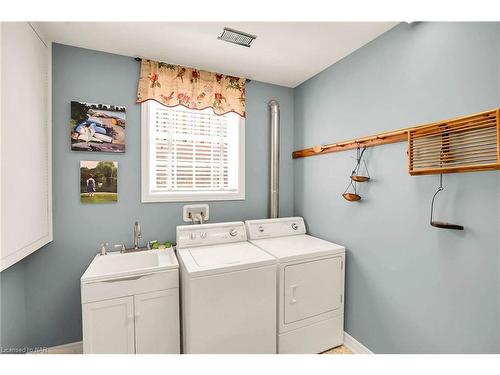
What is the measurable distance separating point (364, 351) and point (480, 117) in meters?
1.87

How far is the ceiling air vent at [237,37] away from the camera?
5.73ft

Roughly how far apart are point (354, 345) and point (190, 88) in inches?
109

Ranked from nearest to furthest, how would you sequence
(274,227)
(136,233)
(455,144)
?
1. (455,144)
2. (136,233)
3. (274,227)

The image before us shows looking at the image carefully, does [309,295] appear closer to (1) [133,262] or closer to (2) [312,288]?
(2) [312,288]

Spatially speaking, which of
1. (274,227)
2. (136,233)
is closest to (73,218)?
(136,233)

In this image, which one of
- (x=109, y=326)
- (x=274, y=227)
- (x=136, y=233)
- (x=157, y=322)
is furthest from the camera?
(x=274, y=227)

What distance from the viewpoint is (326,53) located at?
2.05m

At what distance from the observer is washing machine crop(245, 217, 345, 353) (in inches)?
71.8

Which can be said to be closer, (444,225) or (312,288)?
(444,225)

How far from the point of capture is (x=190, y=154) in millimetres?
Result: 2391

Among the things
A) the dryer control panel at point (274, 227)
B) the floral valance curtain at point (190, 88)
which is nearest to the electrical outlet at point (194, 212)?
the dryer control panel at point (274, 227)

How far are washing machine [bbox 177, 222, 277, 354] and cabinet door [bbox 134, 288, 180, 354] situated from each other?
0.23 ft

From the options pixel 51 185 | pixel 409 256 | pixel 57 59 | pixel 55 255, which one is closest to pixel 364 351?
pixel 409 256

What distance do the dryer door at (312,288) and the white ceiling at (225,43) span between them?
1.79 meters
